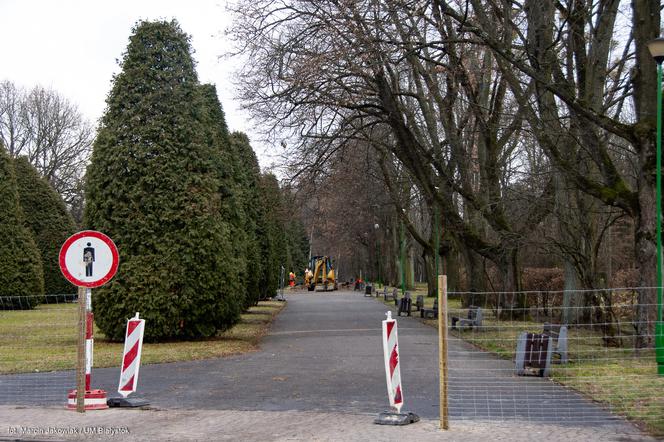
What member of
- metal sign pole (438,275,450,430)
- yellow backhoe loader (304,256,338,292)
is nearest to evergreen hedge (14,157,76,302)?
yellow backhoe loader (304,256,338,292)

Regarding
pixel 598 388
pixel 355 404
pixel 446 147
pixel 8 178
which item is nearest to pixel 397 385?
pixel 355 404

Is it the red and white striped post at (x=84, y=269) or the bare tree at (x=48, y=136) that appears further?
the bare tree at (x=48, y=136)

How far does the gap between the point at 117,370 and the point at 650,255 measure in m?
10.3

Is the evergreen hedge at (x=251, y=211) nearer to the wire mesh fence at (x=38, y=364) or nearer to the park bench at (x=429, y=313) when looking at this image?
the park bench at (x=429, y=313)

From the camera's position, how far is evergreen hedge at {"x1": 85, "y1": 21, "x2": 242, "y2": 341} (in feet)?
62.6

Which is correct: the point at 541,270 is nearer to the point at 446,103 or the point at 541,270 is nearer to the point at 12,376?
the point at 446,103

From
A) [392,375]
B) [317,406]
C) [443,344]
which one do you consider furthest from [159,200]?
[443,344]

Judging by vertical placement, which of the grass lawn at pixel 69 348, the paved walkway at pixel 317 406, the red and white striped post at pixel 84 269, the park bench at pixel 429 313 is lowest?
the paved walkway at pixel 317 406

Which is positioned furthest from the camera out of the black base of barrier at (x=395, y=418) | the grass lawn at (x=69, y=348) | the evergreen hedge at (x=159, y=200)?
the evergreen hedge at (x=159, y=200)

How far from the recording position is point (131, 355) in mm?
10453

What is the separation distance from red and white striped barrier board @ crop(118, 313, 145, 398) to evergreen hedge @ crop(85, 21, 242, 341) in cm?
838

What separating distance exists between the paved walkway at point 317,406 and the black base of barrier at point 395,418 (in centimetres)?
11

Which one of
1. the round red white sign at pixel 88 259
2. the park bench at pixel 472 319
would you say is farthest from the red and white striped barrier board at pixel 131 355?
the park bench at pixel 472 319

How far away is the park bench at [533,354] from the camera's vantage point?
1286 centimetres
